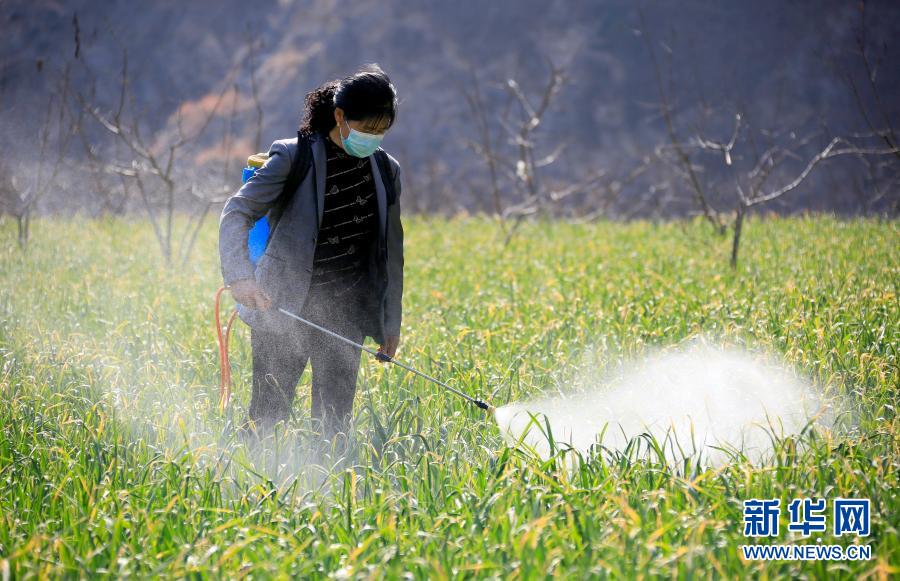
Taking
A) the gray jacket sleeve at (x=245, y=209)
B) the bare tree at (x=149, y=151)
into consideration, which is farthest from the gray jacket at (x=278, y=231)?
the bare tree at (x=149, y=151)

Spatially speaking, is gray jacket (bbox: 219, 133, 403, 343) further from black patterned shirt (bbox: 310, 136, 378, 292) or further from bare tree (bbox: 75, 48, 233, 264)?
bare tree (bbox: 75, 48, 233, 264)

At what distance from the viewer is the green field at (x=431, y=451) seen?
284cm

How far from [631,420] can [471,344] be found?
1.62 meters

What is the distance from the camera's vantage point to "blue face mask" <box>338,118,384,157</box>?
354cm

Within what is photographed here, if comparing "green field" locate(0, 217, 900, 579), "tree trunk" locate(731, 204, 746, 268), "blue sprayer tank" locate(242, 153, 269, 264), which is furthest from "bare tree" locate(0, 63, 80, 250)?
"blue sprayer tank" locate(242, 153, 269, 264)

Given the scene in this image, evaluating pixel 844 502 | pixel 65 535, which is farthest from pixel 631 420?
pixel 65 535

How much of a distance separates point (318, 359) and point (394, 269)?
1.62ft

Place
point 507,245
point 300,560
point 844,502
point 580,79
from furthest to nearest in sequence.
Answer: point 580,79
point 507,245
point 844,502
point 300,560

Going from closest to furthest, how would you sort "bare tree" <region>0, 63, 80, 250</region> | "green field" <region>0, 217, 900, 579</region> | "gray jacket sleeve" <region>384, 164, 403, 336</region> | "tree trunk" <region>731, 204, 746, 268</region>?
"green field" <region>0, 217, 900, 579</region> → "gray jacket sleeve" <region>384, 164, 403, 336</region> → "tree trunk" <region>731, 204, 746, 268</region> → "bare tree" <region>0, 63, 80, 250</region>

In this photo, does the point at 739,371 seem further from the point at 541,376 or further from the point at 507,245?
the point at 507,245

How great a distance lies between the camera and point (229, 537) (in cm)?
311

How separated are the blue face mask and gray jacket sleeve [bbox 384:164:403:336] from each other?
0.86 ft

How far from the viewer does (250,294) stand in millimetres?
3551

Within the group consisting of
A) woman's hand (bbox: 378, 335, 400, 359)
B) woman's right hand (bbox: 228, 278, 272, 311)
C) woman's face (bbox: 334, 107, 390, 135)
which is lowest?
woman's hand (bbox: 378, 335, 400, 359)
